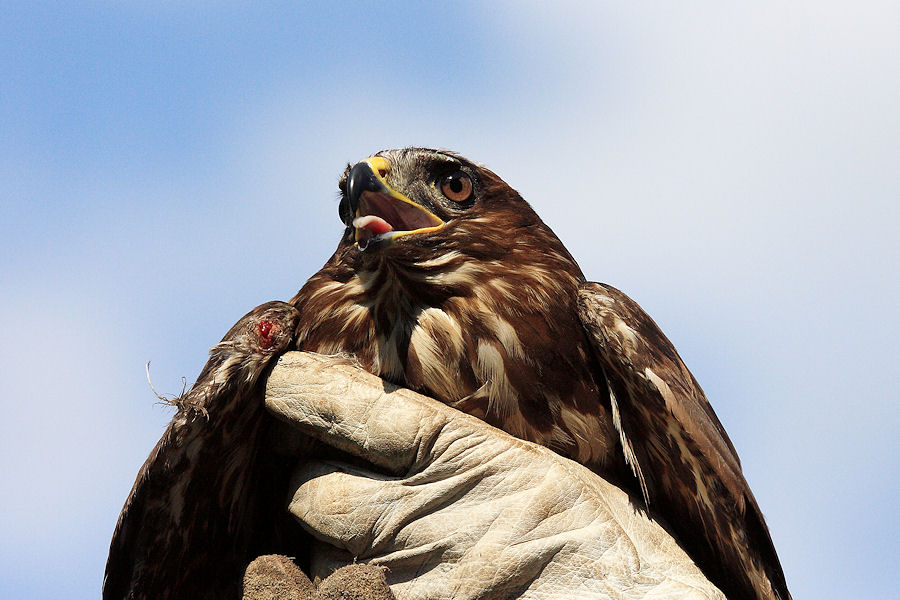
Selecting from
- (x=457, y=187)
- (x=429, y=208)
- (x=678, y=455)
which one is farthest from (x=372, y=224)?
(x=678, y=455)

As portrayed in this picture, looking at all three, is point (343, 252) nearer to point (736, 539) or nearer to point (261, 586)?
point (261, 586)

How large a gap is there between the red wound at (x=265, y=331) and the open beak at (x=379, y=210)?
0.53 meters

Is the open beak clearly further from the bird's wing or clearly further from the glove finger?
the bird's wing

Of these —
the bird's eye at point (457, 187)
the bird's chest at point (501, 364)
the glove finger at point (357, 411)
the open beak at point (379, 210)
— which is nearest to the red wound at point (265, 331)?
the glove finger at point (357, 411)

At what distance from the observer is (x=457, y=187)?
13.4ft

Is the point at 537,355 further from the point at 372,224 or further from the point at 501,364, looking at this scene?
the point at 372,224

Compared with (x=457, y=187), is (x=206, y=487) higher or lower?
lower

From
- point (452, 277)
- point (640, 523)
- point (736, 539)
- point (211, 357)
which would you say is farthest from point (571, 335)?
point (211, 357)

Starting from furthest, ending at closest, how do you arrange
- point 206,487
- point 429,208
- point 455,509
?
1. point 429,208
2. point 206,487
3. point 455,509

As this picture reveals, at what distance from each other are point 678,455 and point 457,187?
1459 mm

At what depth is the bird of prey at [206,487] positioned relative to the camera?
12.3 feet

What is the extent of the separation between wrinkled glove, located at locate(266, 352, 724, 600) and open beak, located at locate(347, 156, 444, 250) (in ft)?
1.90

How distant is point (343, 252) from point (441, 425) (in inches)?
37.3

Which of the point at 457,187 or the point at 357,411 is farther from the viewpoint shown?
the point at 457,187
